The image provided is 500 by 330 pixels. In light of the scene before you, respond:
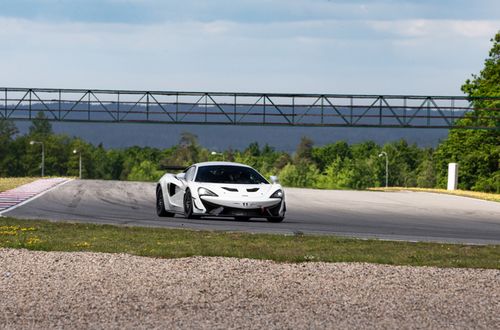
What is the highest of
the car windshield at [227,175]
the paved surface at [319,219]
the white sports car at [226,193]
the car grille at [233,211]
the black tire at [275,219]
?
the car windshield at [227,175]

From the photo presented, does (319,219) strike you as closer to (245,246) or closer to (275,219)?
(275,219)

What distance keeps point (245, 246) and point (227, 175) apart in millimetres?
7585

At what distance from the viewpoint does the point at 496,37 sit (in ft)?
262

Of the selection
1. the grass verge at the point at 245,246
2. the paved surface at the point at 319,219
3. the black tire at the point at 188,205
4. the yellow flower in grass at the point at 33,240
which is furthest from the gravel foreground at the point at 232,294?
the black tire at the point at 188,205

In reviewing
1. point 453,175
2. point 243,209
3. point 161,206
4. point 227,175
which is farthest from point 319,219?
point 453,175

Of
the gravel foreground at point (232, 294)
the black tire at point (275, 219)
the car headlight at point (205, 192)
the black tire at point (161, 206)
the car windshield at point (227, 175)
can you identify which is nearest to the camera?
the gravel foreground at point (232, 294)

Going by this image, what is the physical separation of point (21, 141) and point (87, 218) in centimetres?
17964

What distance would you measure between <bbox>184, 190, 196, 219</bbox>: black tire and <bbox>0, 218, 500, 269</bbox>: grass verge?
3.07 metres

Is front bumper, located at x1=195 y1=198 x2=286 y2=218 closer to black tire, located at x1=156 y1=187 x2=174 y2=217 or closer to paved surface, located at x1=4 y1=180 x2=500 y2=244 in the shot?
paved surface, located at x1=4 y1=180 x2=500 y2=244

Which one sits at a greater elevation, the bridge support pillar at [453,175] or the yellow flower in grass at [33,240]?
the bridge support pillar at [453,175]

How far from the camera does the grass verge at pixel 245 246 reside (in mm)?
14031

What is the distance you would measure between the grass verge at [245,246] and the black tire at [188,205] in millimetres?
3069

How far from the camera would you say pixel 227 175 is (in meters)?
23.6

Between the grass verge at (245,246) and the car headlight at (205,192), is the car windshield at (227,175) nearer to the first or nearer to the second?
the car headlight at (205,192)
